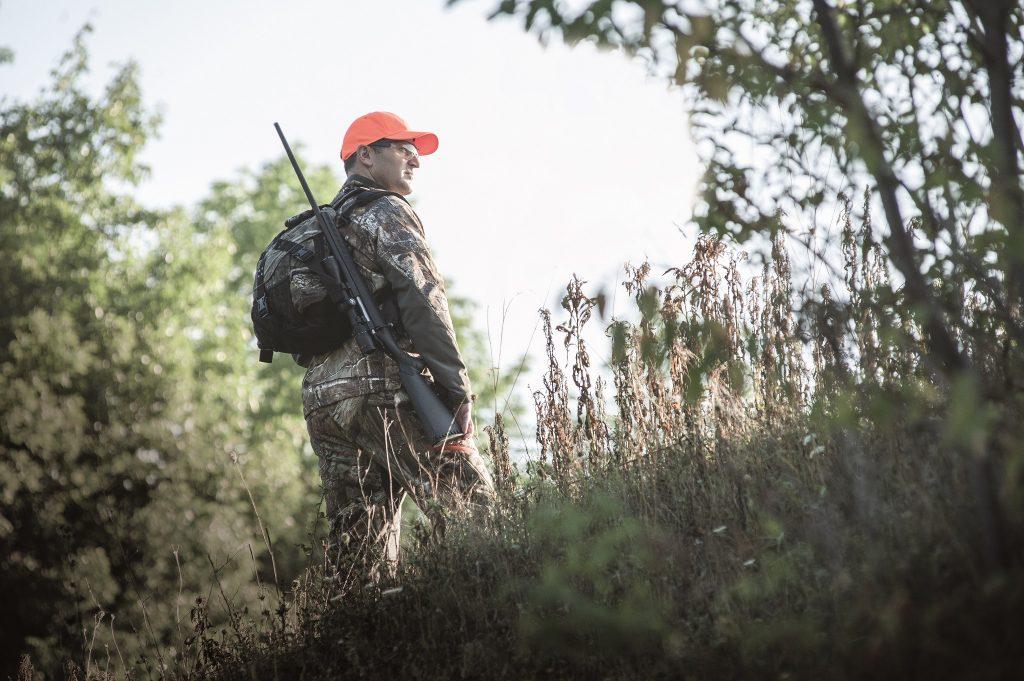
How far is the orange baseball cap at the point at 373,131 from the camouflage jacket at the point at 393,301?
0.54 m

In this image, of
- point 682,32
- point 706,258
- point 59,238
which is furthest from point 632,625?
point 59,238

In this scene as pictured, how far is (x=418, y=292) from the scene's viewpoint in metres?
4.84

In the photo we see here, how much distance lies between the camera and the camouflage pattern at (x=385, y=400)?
15.9ft

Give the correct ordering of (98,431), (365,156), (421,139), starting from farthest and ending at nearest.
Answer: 1. (98,431)
2. (421,139)
3. (365,156)

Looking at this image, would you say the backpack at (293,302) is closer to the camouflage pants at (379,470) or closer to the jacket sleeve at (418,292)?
the jacket sleeve at (418,292)

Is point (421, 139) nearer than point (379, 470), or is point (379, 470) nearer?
point (379, 470)

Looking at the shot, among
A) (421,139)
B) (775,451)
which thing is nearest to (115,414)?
(421,139)

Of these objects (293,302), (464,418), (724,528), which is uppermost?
(293,302)

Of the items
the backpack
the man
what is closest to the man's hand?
the man

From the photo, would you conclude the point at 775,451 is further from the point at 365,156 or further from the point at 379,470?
the point at 365,156

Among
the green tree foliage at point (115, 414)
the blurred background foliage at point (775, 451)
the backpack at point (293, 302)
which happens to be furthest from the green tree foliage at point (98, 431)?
the blurred background foliage at point (775, 451)

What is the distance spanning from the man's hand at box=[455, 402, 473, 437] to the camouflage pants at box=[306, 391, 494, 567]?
13 centimetres

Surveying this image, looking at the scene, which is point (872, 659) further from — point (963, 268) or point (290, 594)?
point (290, 594)

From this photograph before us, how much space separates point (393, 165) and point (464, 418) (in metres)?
1.58
